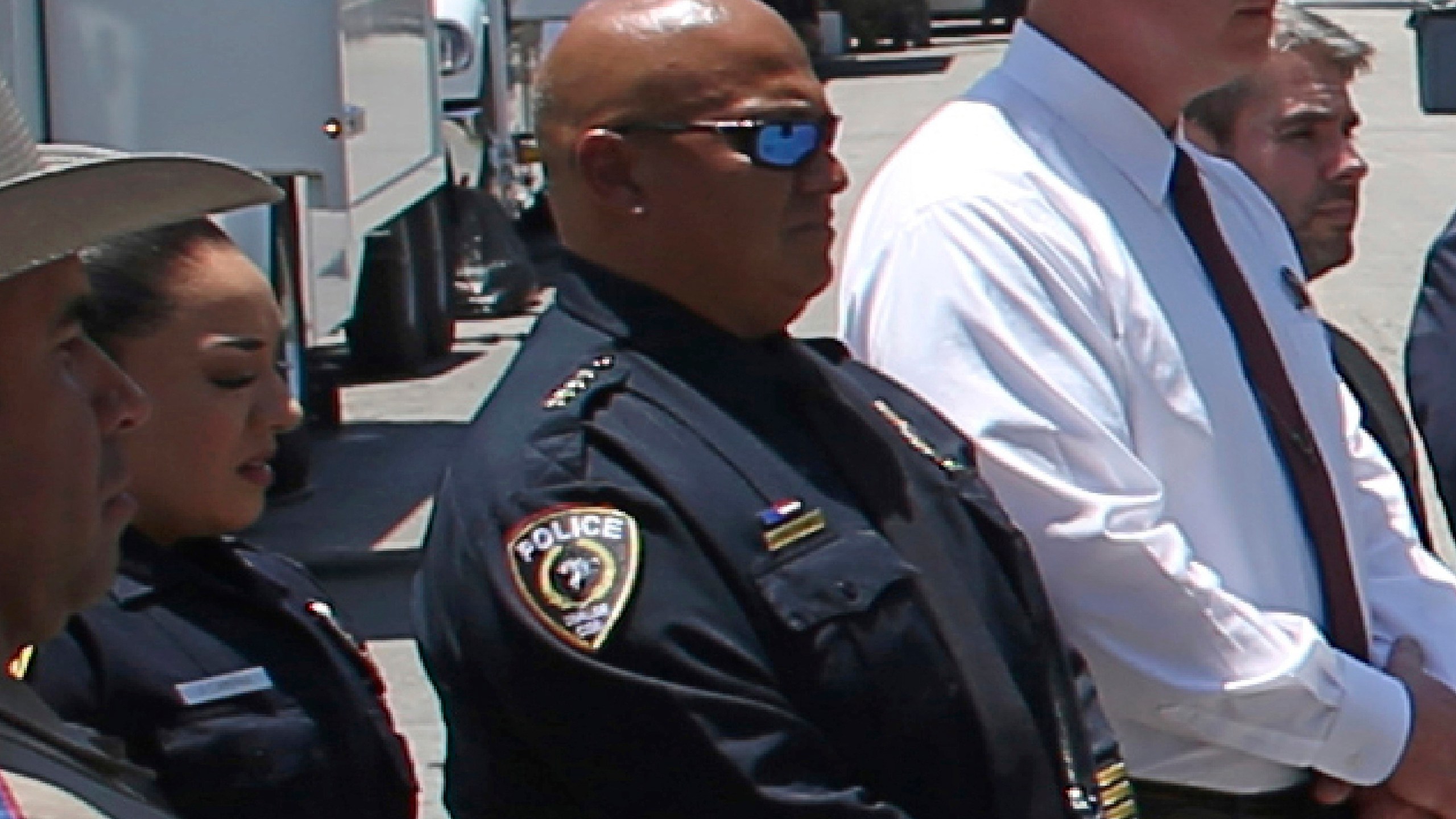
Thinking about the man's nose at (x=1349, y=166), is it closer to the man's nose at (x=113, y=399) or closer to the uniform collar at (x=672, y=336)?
the uniform collar at (x=672, y=336)

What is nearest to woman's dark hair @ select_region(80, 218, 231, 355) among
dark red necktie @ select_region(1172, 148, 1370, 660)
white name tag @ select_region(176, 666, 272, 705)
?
white name tag @ select_region(176, 666, 272, 705)

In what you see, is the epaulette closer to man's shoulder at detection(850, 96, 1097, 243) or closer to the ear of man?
the ear of man

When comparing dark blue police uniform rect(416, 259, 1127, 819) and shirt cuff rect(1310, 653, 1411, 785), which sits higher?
dark blue police uniform rect(416, 259, 1127, 819)

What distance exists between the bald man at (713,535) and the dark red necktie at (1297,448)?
49cm

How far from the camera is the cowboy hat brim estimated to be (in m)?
1.59

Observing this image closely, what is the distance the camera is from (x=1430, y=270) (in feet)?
13.5

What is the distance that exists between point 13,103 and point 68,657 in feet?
3.24

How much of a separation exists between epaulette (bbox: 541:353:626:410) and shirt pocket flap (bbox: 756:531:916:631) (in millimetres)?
239

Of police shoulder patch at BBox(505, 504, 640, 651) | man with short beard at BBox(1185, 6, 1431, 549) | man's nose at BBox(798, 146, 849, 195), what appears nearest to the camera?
police shoulder patch at BBox(505, 504, 640, 651)

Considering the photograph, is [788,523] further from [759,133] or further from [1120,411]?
[1120,411]

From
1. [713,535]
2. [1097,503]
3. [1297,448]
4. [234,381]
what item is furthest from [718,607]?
[1297,448]

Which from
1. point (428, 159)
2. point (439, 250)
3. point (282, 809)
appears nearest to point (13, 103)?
point (282, 809)

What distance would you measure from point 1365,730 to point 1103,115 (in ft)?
2.40

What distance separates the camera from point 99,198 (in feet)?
5.43
